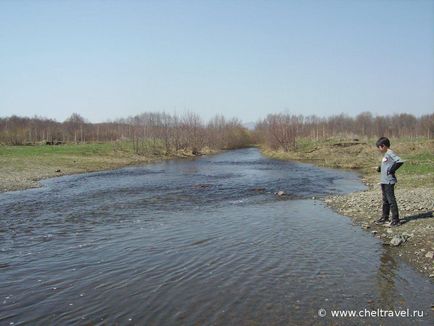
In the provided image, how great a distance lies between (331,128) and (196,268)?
139 meters

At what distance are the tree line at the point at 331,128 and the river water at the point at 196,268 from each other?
5648 centimetres

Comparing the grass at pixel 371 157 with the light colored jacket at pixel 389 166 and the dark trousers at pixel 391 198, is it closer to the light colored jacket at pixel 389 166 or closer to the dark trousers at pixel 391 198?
the light colored jacket at pixel 389 166

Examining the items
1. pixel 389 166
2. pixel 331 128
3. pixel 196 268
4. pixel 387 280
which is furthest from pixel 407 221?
pixel 331 128

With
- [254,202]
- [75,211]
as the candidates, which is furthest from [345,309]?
[75,211]

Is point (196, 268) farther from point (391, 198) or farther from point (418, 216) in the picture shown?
point (418, 216)

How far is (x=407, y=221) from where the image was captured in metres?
13.6

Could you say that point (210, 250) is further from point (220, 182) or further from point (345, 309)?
point (220, 182)

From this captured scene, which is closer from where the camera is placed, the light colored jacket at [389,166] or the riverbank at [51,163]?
the light colored jacket at [389,166]

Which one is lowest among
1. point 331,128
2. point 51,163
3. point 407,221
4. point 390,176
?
point 407,221

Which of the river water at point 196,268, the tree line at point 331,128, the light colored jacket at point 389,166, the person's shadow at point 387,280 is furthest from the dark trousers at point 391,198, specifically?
the tree line at point 331,128

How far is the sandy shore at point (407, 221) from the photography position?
404 inches

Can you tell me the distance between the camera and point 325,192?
2436 centimetres

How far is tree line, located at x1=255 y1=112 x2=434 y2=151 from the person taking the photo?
74.8m

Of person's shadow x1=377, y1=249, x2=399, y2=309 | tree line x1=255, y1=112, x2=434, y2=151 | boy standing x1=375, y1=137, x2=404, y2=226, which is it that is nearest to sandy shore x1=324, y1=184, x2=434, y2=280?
person's shadow x1=377, y1=249, x2=399, y2=309
